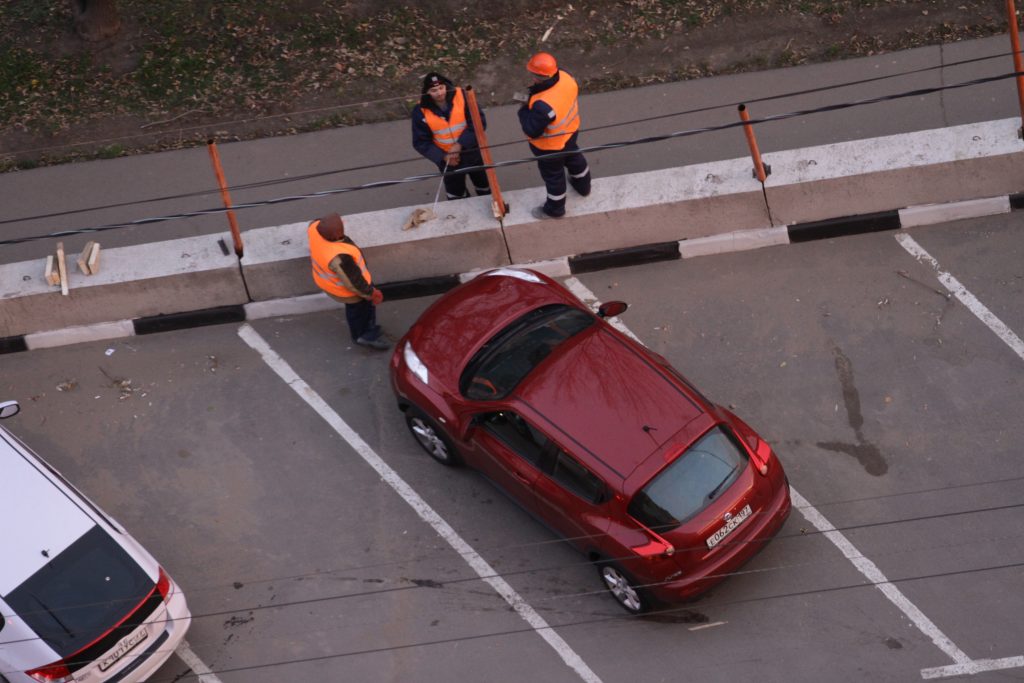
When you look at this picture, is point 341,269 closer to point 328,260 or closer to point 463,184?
point 328,260

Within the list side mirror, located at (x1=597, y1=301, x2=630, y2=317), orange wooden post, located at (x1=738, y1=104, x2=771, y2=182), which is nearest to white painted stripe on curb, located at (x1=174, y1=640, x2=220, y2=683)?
side mirror, located at (x1=597, y1=301, x2=630, y2=317)

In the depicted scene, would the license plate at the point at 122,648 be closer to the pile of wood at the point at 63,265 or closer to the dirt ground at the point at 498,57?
the pile of wood at the point at 63,265

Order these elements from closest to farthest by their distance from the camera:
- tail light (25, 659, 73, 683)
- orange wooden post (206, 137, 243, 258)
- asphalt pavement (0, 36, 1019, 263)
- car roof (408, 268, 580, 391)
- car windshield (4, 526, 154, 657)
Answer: tail light (25, 659, 73, 683), car windshield (4, 526, 154, 657), car roof (408, 268, 580, 391), orange wooden post (206, 137, 243, 258), asphalt pavement (0, 36, 1019, 263)

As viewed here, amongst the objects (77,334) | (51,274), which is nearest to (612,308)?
(77,334)

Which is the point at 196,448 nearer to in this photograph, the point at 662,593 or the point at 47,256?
the point at 47,256

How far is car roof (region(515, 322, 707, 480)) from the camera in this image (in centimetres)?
871

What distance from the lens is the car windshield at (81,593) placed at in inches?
336

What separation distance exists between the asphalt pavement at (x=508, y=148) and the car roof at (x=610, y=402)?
11.2 feet

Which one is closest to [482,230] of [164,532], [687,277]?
[687,277]

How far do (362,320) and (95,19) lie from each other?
241 inches

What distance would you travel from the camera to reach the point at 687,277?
11.3 meters

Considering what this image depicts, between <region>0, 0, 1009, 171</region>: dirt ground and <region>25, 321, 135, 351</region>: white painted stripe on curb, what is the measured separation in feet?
8.61

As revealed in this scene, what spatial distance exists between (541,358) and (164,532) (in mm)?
3806

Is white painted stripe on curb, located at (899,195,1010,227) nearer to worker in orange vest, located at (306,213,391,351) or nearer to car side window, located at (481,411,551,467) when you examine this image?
car side window, located at (481,411,551,467)
